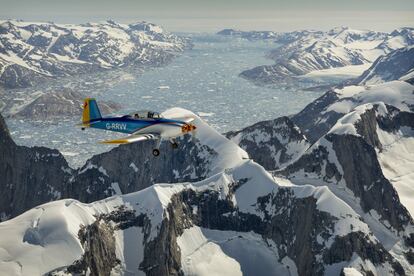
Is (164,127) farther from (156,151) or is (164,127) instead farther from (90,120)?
(90,120)

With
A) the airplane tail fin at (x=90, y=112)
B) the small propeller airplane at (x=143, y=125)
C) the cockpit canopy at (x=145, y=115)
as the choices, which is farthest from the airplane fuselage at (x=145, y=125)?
the airplane tail fin at (x=90, y=112)

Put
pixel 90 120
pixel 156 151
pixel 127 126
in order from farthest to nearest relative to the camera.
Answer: pixel 90 120 → pixel 127 126 → pixel 156 151

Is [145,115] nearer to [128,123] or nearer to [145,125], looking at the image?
[145,125]

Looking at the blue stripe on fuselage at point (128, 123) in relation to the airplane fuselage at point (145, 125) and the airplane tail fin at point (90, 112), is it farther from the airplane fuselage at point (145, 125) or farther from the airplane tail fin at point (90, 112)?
the airplane tail fin at point (90, 112)

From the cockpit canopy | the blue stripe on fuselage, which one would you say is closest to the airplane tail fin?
the blue stripe on fuselage

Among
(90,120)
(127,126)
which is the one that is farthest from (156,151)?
(90,120)

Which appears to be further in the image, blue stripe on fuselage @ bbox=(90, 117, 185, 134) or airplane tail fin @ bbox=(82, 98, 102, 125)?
airplane tail fin @ bbox=(82, 98, 102, 125)

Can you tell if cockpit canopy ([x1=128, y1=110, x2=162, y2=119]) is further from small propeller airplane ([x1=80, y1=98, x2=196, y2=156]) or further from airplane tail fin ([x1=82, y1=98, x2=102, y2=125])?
airplane tail fin ([x1=82, y1=98, x2=102, y2=125])
